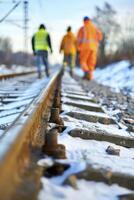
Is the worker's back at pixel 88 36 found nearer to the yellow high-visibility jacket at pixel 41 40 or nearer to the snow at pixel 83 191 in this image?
the yellow high-visibility jacket at pixel 41 40

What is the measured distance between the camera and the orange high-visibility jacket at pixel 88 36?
47.0ft

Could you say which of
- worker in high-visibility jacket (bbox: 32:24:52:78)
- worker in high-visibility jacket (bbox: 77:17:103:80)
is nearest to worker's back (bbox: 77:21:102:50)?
worker in high-visibility jacket (bbox: 77:17:103:80)

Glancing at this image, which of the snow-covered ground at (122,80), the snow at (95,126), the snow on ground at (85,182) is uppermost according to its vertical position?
the snow on ground at (85,182)

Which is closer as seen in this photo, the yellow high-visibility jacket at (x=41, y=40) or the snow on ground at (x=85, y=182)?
the snow on ground at (x=85, y=182)

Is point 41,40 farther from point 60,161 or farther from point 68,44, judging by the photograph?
point 60,161

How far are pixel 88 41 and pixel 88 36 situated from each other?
0.17 m

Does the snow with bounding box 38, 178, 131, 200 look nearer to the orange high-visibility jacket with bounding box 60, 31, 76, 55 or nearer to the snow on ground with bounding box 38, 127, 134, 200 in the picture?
the snow on ground with bounding box 38, 127, 134, 200

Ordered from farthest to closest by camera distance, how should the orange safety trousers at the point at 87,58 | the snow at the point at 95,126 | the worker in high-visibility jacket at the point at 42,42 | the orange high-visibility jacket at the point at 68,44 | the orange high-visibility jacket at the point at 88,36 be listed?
the orange high-visibility jacket at the point at 68,44 → the orange safety trousers at the point at 87,58 → the orange high-visibility jacket at the point at 88,36 → the worker in high-visibility jacket at the point at 42,42 → the snow at the point at 95,126

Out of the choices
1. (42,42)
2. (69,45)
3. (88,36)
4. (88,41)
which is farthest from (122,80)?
(42,42)

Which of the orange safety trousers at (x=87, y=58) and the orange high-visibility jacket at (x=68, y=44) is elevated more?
the orange high-visibility jacket at (x=68, y=44)

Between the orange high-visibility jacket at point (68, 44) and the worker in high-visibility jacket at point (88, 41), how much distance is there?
7.66 feet

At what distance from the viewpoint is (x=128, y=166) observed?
279 centimetres

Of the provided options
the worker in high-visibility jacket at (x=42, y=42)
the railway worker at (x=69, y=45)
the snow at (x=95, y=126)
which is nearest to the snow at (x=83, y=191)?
the snow at (x=95, y=126)

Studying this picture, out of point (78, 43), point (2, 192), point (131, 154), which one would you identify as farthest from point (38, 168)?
point (78, 43)
